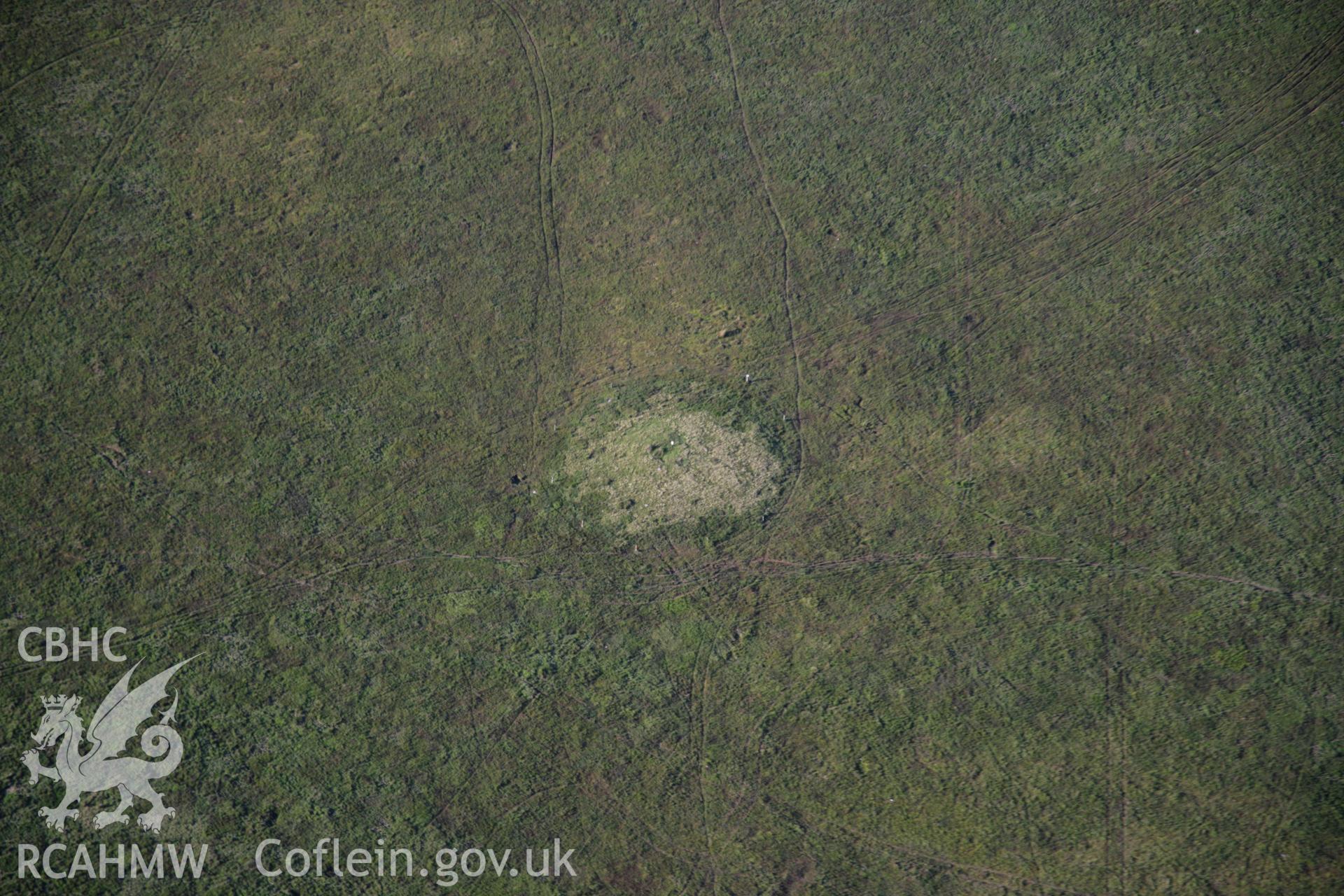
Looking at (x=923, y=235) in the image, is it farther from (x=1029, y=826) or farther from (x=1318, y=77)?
(x=1029, y=826)

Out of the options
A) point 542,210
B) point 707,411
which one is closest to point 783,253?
point 707,411

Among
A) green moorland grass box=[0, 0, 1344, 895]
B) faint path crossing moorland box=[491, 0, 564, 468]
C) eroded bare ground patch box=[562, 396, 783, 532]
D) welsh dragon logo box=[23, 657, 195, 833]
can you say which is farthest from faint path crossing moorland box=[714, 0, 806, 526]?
welsh dragon logo box=[23, 657, 195, 833]

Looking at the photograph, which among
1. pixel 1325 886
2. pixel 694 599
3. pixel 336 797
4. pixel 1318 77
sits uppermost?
pixel 1318 77

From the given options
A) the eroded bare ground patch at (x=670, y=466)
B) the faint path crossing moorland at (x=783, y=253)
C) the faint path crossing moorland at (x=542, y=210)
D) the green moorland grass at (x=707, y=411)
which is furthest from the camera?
the faint path crossing moorland at (x=542, y=210)

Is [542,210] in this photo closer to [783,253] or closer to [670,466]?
[783,253]

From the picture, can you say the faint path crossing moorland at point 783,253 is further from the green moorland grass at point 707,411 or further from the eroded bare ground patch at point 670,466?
the eroded bare ground patch at point 670,466

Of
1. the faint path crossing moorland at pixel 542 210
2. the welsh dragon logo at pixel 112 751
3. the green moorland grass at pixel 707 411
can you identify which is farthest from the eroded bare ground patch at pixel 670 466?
the welsh dragon logo at pixel 112 751

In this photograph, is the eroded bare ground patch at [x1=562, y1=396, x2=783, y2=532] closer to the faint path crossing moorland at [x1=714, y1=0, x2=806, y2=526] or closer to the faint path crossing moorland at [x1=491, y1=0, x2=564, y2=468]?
the faint path crossing moorland at [x1=714, y1=0, x2=806, y2=526]

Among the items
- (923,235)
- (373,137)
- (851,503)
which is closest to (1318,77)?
(923,235)
